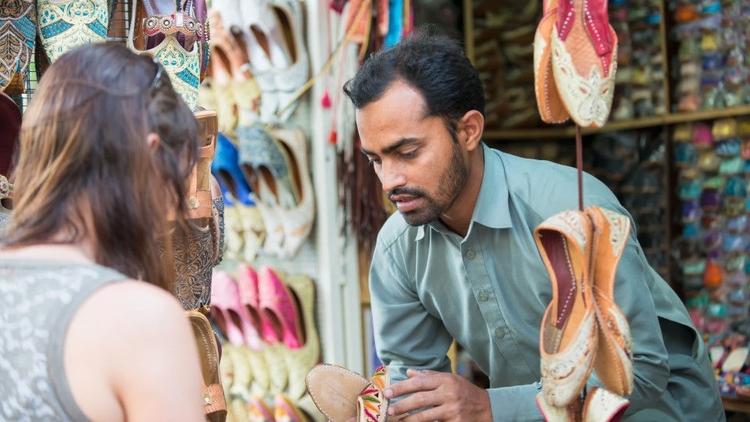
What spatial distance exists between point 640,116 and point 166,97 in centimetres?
365

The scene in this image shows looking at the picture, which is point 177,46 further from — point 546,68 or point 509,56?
point 509,56

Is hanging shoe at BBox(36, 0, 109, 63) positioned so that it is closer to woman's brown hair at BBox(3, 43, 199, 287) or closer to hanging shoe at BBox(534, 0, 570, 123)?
woman's brown hair at BBox(3, 43, 199, 287)

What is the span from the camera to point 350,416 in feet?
6.01

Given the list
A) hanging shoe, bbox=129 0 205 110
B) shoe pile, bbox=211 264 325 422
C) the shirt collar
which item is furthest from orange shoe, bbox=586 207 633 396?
shoe pile, bbox=211 264 325 422

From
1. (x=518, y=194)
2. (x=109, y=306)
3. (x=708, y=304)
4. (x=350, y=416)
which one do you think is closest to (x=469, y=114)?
(x=518, y=194)

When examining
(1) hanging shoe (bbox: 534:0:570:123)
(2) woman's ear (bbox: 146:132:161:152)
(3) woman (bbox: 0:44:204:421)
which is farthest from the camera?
(1) hanging shoe (bbox: 534:0:570:123)

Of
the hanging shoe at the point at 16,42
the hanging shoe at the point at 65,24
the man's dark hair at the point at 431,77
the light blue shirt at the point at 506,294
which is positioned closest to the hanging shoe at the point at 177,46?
the hanging shoe at the point at 65,24

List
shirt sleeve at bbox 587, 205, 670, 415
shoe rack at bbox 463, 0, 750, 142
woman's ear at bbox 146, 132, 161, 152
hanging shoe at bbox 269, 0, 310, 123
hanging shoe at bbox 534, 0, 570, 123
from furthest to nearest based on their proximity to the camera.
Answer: shoe rack at bbox 463, 0, 750, 142, hanging shoe at bbox 269, 0, 310, 123, shirt sleeve at bbox 587, 205, 670, 415, hanging shoe at bbox 534, 0, 570, 123, woman's ear at bbox 146, 132, 161, 152

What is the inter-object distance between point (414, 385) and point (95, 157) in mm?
884

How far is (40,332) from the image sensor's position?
3.29 ft

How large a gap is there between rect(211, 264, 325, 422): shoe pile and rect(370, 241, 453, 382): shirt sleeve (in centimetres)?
140

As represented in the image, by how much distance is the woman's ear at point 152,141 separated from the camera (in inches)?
43.3

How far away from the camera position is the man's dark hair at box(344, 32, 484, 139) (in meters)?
1.93

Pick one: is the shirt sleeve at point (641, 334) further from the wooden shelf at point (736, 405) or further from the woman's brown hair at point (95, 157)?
the wooden shelf at point (736, 405)
